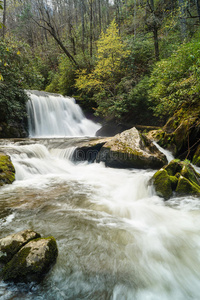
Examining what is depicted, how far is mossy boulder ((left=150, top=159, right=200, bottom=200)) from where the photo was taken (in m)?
3.91

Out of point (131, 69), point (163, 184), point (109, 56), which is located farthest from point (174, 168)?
point (109, 56)

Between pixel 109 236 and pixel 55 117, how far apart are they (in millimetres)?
12987

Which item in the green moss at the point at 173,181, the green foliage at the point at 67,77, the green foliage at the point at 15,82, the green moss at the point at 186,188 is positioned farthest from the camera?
the green foliage at the point at 67,77

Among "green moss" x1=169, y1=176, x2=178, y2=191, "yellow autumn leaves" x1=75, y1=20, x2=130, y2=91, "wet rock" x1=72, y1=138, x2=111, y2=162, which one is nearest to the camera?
"green moss" x1=169, y1=176, x2=178, y2=191

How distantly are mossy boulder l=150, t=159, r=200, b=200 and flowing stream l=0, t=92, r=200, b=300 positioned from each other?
0.18 metres

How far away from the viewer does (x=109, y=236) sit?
2754mm

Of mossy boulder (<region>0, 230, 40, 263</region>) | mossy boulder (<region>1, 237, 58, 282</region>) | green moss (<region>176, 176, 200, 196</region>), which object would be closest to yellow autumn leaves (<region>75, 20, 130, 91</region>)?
green moss (<region>176, 176, 200, 196</region>)

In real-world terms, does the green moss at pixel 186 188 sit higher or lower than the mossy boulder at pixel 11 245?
lower

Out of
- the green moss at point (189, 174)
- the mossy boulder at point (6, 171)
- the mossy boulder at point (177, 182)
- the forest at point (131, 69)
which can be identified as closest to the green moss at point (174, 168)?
the mossy boulder at point (177, 182)

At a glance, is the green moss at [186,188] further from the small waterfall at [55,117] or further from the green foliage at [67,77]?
the green foliage at [67,77]

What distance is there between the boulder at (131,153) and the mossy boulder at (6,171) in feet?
12.0

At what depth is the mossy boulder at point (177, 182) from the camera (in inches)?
154

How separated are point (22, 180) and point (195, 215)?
5.12m

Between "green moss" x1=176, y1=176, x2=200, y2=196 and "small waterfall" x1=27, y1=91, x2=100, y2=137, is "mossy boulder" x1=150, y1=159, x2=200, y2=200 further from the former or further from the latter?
"small waterfall" x1=27, y1=91, x2=100, y2=137
